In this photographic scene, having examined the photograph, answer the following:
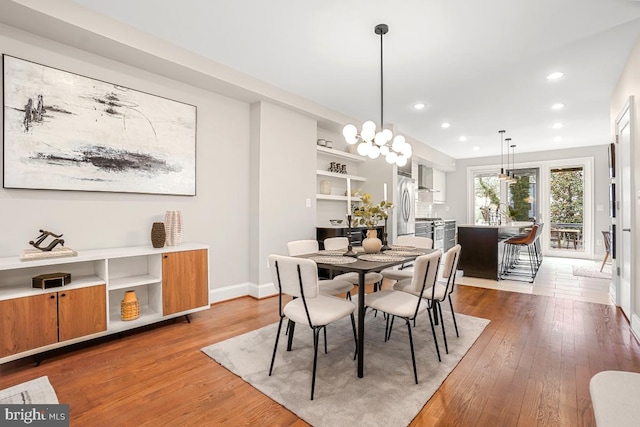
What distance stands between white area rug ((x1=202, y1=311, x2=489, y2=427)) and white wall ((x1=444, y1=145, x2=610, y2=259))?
6.29 m

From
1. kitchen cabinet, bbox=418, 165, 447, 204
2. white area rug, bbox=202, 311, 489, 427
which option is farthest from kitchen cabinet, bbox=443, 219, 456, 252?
white area rug, bbox=202, 311, 489, 427

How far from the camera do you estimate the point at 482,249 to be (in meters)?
4.98

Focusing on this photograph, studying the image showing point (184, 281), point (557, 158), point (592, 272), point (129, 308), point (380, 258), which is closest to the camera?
point (380, 258)

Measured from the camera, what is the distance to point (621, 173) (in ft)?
11.4

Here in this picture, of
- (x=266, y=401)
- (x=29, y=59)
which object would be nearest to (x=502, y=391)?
(x=266, y=401)

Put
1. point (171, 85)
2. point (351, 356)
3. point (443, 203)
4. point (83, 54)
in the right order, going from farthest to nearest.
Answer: point (443, 203) < point (171, 85) < point (83, 54) < point (351, 356)

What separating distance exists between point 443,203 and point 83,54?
8.60 meters

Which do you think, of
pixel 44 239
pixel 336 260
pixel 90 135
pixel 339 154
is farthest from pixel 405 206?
pixel 44 239

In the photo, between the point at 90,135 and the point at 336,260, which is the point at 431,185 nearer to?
the point at 336,260

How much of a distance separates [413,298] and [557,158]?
747cm

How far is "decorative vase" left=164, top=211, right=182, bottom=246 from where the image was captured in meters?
3.06

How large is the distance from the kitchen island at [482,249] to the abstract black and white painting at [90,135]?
4252mm

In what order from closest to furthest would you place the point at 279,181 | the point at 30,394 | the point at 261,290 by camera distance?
1. the point at 30,394
2. the point at 261,290
3. the point at 279,181

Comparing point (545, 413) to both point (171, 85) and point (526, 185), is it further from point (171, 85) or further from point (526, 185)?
point (526, 185)
